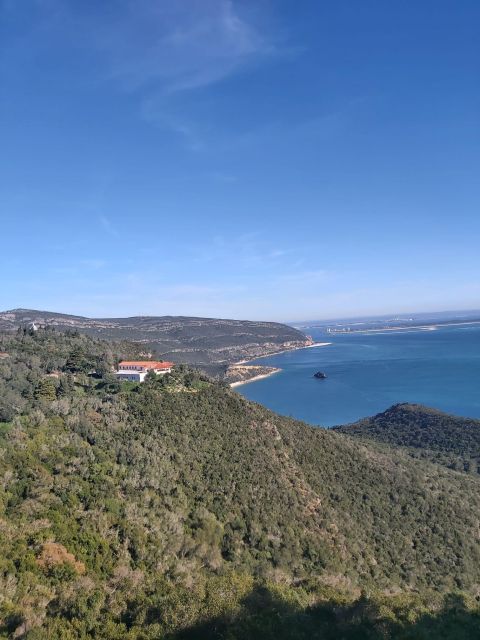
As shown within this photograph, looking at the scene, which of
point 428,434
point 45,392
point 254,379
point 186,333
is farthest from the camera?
point 186,333

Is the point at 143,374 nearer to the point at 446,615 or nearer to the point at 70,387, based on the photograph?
the point at 70,387

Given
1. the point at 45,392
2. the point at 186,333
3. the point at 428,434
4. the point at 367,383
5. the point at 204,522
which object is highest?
the point at 186,333

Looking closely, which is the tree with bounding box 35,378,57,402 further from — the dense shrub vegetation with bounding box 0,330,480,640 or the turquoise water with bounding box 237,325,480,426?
the turquoise water with bounding box 237,325,480,426

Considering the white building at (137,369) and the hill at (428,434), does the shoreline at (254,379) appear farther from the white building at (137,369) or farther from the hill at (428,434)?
the white building at (137,369)

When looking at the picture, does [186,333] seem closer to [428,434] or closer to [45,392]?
[428,434]

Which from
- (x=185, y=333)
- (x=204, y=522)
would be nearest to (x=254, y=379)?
(x=185, y=333)

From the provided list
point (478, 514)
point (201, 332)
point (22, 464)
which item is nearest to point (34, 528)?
point (22, 464)

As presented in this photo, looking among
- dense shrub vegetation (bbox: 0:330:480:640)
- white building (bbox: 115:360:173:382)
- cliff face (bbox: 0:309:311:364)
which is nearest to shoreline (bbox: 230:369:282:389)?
cliff face (bbox: 0:309:311:364)
